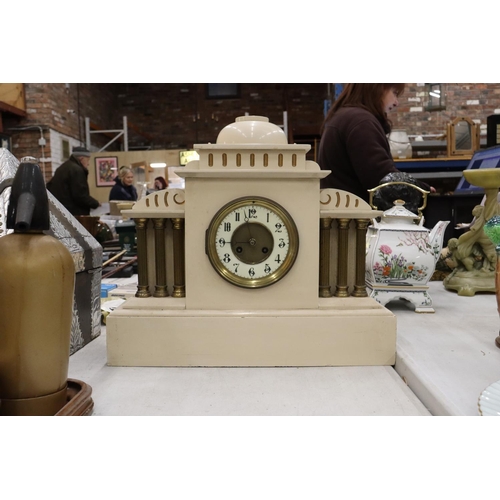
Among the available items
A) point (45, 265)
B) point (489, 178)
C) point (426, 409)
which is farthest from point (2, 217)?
point (489, 178)

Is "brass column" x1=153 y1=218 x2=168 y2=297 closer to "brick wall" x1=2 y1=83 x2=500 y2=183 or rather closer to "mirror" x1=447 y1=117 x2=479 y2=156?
"mirror" x1=447 y1=117 x2=479 y2=156

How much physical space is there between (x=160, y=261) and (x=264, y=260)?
272 millimetres

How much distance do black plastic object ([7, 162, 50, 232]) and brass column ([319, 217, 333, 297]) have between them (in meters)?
0.67

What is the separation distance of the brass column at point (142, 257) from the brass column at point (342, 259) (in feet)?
1.64

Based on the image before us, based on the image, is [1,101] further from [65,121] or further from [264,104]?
[264,104]

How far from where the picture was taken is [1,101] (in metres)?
5.10

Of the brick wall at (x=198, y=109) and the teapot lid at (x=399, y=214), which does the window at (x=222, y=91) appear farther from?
the teapot lid at (x=399, y=214)

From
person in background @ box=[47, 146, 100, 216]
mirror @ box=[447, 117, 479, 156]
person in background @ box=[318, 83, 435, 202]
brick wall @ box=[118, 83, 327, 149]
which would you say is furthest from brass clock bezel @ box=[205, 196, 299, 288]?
brick wall @ box=[118, 83, 327, 149]

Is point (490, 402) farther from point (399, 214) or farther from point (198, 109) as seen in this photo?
point (198, 109)

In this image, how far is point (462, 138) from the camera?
14.8 feet

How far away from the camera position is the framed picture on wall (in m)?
7.00

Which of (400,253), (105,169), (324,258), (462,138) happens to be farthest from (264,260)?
(105,169)

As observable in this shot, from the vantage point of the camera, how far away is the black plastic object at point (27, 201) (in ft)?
2.37

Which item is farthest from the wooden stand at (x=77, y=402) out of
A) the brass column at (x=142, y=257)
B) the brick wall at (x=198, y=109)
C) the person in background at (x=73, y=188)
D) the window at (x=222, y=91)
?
the window at (x=222, y=91)
